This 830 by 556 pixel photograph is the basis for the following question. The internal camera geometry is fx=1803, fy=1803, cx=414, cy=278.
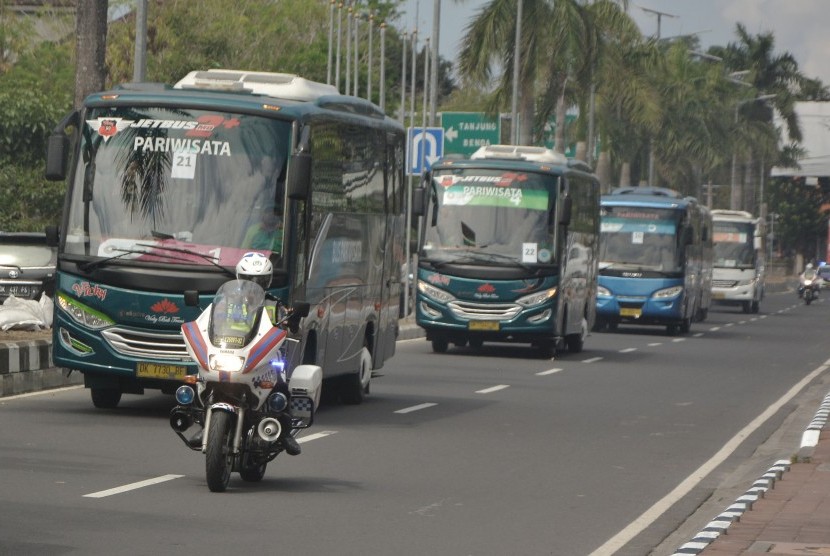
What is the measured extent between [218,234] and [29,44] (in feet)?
149

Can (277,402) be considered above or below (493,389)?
above

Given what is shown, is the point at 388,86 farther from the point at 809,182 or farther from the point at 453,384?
the point at 453,384

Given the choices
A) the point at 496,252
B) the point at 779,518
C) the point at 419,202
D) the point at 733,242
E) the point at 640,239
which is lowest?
the point at 779,518

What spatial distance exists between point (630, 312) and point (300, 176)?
24.1 meters

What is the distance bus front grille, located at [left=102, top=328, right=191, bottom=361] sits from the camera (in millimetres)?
15812

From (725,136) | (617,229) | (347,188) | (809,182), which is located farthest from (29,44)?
(809,182)

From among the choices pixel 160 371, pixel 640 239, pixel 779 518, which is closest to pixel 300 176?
pixel 160 371

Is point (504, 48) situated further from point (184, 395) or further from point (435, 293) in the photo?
point (184, 395)

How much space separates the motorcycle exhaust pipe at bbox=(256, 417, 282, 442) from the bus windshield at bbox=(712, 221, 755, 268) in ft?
156

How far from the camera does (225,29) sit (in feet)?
208

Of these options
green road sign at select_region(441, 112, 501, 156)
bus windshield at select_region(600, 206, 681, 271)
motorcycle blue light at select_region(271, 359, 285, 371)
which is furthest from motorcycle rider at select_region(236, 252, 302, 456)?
green road sign at select_region(441, 112, 501, 156)

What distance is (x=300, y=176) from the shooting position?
15.8 meters

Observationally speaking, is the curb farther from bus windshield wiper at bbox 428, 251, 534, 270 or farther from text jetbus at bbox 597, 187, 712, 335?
text jetbus at bbox 597, 187, 712, 335

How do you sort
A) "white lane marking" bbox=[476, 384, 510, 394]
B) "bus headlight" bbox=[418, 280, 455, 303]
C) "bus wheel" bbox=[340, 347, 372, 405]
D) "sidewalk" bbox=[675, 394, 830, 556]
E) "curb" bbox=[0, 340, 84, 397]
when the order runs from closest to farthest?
"sidewalk" bbox=[675, 394, 830, 556]
"curb" bbox=[0, 340, 84, 397]
"bus wheel" bbox=[340, 347, 372, 405]
"white lane marking" bbox=[476, 384, 510, 394]
"bus headlight" bbox=[418, 280, 455, 303]
